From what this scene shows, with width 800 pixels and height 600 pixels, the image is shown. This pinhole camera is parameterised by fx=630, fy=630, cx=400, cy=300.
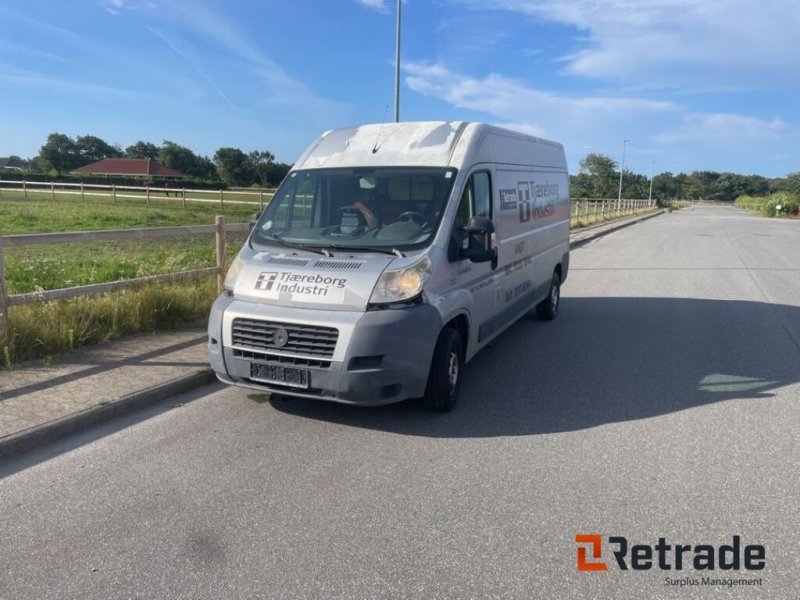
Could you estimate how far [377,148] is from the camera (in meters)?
5.87

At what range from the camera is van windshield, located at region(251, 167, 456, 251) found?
5168 millimetres

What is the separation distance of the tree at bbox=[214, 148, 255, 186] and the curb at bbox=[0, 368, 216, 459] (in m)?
79.7

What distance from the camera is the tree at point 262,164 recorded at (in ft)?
257

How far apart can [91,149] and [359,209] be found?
366ft

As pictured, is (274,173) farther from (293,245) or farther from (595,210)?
(293,245)

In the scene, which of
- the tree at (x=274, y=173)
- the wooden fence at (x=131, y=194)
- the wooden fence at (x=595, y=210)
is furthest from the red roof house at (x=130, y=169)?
the wooden fence at (x=595, y=210)

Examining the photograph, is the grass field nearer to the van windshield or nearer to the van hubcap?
the van windshield

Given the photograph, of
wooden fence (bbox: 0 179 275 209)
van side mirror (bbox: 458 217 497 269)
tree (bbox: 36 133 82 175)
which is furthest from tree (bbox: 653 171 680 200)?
van side mirror (bbox: 458 217 497 269)

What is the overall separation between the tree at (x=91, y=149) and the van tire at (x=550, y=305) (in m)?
107

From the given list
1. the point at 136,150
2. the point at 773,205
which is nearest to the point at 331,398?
the point at 773,205

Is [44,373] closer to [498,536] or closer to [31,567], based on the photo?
[31,567]

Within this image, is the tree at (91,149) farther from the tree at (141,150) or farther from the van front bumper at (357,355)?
the van front bumper at (357,355)

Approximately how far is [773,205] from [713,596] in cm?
6824

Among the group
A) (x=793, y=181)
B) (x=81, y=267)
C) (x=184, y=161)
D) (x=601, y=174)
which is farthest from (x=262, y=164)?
(x=793, y=181)
